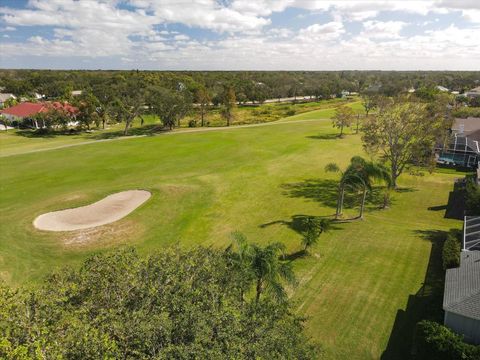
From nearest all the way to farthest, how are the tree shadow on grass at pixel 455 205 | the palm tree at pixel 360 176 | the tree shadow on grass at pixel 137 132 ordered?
the palm tree at pixel 360 176
the tree shadow on grass at pixel 455 205
the tree shadow on grass at pixel 137 132

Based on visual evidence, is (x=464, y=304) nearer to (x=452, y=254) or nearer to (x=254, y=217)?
(x=452, y=254)

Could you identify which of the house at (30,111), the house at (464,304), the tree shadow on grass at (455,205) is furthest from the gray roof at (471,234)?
the house at (30,111)

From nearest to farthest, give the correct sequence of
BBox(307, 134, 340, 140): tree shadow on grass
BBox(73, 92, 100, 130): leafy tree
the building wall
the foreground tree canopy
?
the foreground tree canopy < the building wall < BBox(307, 134, 340, 140): tree shadow on grass < BBox(73, 92, 100, 130): leafy tree

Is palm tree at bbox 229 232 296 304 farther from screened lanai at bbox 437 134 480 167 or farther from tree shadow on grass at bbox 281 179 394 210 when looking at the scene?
screened lanai at bbox 437 134 480 167

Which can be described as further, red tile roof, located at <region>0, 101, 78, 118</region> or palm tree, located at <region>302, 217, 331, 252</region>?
red tile roof, located at <region>0, 101, 78, 118</region>

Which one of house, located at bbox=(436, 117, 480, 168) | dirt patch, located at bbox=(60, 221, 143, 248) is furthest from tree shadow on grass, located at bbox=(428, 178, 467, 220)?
dirt patch, located at bbox=(60, 221, 143, 248)

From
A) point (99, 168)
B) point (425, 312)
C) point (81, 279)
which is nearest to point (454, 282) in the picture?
point (425, 312)

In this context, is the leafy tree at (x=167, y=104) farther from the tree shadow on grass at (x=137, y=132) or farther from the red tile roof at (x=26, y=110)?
the red tile roof at (x=26, y=110)

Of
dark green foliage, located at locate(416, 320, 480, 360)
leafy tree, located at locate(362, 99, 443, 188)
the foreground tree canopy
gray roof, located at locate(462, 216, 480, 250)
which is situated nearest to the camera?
the foreground tree canopy
